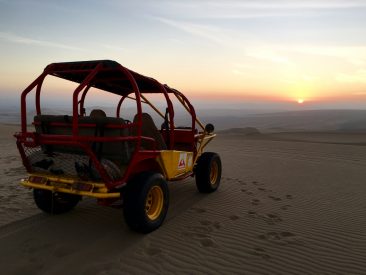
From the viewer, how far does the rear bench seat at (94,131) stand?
4281mm

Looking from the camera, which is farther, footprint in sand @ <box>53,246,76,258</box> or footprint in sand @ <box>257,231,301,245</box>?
footprint in sand @ <box>257,231,301,245</box>

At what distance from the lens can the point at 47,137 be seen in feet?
14.3

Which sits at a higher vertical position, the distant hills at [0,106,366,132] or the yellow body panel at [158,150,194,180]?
the distant hills at [0,106,366,132]

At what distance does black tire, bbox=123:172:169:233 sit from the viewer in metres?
4.47

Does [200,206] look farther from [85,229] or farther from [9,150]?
[9,150]

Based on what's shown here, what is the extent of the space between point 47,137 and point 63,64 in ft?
3.36

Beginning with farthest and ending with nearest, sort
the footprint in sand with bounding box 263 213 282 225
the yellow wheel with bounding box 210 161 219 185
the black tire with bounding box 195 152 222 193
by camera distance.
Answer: the yellow wheel with bounding box 210 161 219 185 < the black tire with bounding box 195 152 222 193 < the footprint in sand with bounding box 263 213 282 225

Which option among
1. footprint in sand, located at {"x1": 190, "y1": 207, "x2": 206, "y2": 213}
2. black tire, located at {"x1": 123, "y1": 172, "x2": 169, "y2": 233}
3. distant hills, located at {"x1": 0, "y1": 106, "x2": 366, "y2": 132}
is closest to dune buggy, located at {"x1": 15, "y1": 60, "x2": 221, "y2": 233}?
black tire, located at {"x1": 123, "y1": 172, "x2": 169, "y2": 233}

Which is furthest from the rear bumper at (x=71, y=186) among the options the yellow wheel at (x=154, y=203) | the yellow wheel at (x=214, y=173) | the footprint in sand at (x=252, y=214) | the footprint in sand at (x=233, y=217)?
the yellow wheel at (x=214, y=173)

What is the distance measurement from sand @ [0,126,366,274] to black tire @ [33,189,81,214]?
0.43 ft

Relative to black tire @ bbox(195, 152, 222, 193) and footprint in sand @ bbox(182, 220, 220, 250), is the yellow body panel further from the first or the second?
footprint in sand @ bbox(182, 220, 220, 250)

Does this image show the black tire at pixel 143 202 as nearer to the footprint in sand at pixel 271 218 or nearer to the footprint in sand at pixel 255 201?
the footprint in sand at pixel 271 218

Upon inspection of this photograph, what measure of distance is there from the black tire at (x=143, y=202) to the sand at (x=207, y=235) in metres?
0.17

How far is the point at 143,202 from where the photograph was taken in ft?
14.7
